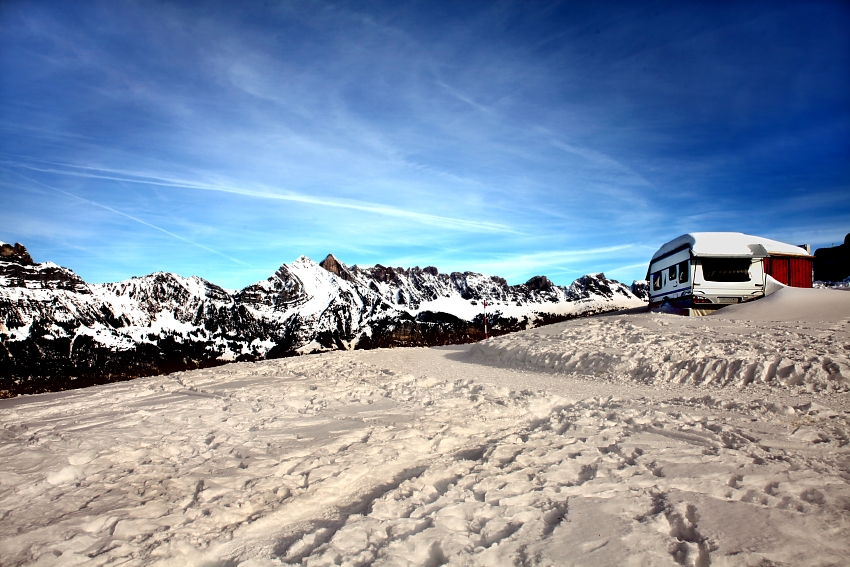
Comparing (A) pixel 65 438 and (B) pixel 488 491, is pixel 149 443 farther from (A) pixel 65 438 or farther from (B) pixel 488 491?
(B) pixel 488 491

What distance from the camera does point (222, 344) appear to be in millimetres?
17344

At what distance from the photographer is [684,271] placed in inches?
660

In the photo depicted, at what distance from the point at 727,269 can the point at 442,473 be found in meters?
17.3

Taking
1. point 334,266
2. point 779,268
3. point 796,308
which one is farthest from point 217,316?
point 779,268

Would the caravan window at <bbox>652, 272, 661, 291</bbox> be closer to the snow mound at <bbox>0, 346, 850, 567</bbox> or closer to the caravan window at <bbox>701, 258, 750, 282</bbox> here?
the caravan window at <bbox>701, 258, 750, 282</bbox>

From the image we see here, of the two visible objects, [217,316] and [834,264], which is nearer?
[217,316]


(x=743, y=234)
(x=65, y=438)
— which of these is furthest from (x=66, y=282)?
(x=743, y=234)

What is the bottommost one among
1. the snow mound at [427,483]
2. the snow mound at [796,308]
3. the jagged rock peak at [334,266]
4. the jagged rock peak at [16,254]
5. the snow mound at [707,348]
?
the snow mound at [427,483]

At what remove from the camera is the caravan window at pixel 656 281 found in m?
19.9

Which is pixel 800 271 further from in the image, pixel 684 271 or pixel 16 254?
pixel 16 254

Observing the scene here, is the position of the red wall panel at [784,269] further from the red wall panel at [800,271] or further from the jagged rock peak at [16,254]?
the jagged rock peak at [16,254]

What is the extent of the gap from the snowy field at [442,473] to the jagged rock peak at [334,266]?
63.3 feet

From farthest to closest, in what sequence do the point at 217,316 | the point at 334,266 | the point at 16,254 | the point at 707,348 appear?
the point at 334,266 < the point at 217,316 < the point at 16,254 < the point at 707,348

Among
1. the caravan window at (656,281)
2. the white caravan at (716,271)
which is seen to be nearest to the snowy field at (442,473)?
the white caravan at (716,271)
